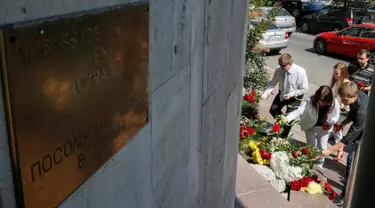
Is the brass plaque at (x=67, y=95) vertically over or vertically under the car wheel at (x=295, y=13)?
over

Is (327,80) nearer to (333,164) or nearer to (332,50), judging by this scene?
(332,50)

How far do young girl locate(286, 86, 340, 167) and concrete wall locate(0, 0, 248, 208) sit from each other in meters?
2.64

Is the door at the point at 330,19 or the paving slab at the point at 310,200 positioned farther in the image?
the door at the point at 330,19

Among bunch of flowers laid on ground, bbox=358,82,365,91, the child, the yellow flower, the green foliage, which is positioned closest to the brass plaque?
the yellow flower

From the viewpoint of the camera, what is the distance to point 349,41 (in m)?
15.3

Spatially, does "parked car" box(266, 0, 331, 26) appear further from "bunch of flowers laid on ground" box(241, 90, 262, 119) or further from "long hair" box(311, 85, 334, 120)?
"long hair" box(311, 85, 334, 120)

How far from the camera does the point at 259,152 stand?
6.02 metres

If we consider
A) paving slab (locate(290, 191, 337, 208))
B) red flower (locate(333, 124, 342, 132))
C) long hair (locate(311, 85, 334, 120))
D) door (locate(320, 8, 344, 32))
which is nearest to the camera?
paving slab (locate(290, 191, 337, 208))

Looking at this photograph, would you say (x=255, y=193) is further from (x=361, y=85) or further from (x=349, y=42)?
(x=349, y=42)

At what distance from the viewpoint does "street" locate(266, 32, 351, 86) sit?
1265 centimetres

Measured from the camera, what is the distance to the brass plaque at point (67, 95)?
111cm

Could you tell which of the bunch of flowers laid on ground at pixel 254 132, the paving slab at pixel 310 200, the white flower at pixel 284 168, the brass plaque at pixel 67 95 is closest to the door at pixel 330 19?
the bunch of flowers laid on ground at pixel 254 132

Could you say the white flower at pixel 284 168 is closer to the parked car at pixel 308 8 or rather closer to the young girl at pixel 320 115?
the young girl at pixel 320 115

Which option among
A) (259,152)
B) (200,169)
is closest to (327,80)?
→ (259,152)
